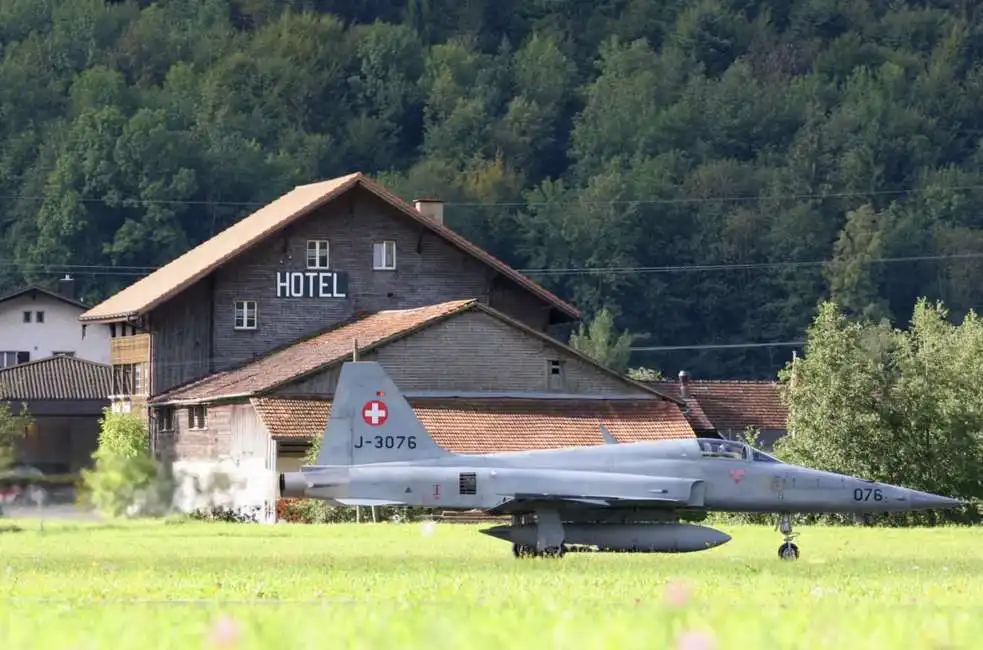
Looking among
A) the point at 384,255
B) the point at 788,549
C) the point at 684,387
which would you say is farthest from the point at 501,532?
the point at 684,387

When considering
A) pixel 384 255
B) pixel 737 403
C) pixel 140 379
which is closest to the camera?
pixel 384 255

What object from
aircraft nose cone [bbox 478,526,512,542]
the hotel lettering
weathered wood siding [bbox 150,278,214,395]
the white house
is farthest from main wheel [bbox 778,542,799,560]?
the white house

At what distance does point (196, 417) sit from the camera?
203 feet

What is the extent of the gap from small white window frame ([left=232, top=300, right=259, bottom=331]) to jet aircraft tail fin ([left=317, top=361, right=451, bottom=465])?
3787cm

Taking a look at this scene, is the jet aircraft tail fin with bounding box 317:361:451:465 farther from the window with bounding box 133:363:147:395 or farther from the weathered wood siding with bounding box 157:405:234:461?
the window with bounding box 133:363:147:395

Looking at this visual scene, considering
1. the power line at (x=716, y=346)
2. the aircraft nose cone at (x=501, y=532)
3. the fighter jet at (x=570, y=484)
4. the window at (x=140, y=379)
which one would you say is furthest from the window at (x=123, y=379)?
the power line at (x=716, y=346)

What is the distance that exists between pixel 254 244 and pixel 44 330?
3649 cm

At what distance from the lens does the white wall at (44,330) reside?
100250 millimetres

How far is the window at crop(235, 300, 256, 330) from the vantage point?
221ft

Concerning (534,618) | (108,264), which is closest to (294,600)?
(534,618)

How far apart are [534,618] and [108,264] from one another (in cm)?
11822

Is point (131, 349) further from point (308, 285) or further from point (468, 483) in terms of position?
point (468, 483)

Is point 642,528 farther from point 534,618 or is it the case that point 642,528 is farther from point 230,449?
point 230,449

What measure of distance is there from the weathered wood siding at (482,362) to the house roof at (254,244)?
840 centimetres
